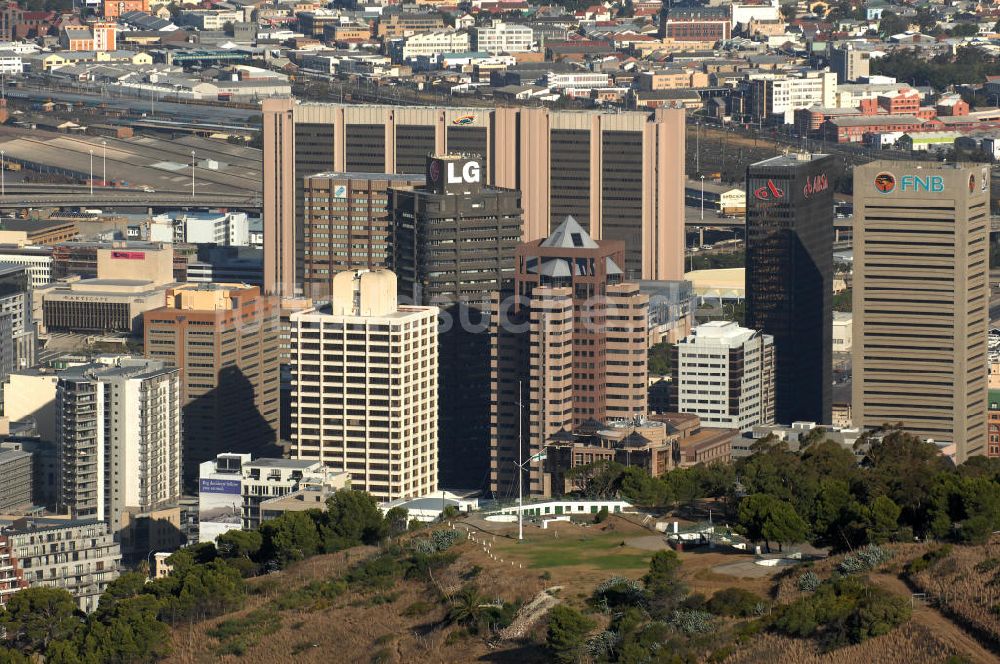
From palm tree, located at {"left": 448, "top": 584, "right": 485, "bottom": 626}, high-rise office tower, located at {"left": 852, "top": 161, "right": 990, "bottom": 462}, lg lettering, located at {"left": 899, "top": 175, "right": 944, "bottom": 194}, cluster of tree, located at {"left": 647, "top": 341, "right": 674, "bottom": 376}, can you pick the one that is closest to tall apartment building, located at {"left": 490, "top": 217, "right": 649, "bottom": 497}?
high-rise office tower, located at {"left": 852, "top": 161, "right": 990, "bottom": 462}

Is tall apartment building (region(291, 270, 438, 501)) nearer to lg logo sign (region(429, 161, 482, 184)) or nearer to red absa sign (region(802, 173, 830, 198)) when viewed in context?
lg logo sign (region(429, 161, 482, 184))

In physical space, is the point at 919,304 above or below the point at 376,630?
above

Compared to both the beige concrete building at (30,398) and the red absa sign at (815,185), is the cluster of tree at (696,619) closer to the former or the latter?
the beige concrete building at (30,398)

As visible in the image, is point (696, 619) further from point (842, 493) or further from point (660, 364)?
point (660, 364)

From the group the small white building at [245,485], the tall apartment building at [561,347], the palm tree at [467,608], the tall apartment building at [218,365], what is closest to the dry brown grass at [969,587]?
the palm tree at [467,608]

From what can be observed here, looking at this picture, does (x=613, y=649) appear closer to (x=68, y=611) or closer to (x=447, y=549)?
(x=447, y=549)

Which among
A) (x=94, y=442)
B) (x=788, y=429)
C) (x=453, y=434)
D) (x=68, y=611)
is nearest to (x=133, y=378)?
(x=94, y=442)

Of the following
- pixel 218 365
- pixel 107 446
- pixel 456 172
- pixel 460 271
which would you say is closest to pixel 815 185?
pixel 456 172
